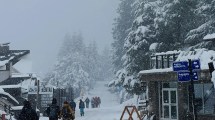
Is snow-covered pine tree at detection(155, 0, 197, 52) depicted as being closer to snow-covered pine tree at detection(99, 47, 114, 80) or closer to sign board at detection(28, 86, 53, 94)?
sign board at detection(28, 86, 53, 94)

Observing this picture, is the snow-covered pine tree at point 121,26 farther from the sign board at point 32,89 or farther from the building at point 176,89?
the building at point 176,89

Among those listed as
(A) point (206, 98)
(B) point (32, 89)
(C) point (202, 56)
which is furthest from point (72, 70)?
(C) point (202, 56)

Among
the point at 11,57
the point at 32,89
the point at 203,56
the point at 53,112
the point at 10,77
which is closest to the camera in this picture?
the point at 53,112

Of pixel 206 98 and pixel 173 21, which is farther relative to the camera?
pixel 173 21

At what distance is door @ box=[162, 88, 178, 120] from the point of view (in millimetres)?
26558

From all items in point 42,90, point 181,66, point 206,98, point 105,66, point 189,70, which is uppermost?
point 105,66

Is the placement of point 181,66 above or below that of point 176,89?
above

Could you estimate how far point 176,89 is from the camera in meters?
26.3

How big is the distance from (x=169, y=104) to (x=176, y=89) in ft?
4.06

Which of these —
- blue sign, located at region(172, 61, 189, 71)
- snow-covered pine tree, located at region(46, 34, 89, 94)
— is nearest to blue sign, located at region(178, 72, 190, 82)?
blue sign, located at region(172, 61, 189, 71)

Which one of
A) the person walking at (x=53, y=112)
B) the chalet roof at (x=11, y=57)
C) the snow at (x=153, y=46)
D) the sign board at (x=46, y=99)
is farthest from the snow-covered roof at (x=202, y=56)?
the chalet roof at (x=11, y=57)

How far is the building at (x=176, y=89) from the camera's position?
23.8 meters

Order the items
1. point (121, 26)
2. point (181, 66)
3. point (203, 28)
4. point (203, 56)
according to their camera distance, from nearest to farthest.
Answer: point (181, 66) → point (203, 56) → point (203, 28) → point (121, 26)

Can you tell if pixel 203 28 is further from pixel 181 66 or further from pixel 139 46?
pixel 181 66
